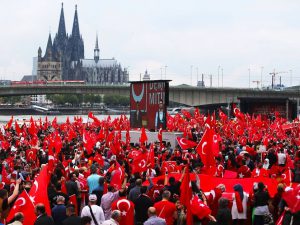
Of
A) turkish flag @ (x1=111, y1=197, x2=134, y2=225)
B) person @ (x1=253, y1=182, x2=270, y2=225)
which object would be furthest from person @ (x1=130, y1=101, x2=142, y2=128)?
turkish flag @ (x1=111, y1=197, x2=134, y2=225)

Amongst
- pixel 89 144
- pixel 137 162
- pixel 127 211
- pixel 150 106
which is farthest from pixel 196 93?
pixel 127 211

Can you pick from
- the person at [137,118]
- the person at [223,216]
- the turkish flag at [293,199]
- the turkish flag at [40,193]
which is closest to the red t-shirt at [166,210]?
the person at [223,216]

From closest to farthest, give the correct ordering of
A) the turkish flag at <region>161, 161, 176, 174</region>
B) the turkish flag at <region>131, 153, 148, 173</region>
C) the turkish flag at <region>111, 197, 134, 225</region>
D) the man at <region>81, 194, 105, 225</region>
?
1. the man at <region>81, 194, 105, 225</region>
2. the turkish flag at <region>111, 197, 134, 225</region>
3. the turkish flag at <region>131, 153, 148, 173</region>
4. the turkish flag at <region>161, 161, 176, 174</region>

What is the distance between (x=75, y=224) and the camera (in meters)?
11.1

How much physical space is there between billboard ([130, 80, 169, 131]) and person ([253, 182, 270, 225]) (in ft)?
86.4

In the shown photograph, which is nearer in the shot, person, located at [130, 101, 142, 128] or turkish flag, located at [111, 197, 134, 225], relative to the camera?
turkish flag, located at [111, 197, 134, 225]

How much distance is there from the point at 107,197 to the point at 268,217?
3043 mm

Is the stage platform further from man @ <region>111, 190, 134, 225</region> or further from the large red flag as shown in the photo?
the large red flag

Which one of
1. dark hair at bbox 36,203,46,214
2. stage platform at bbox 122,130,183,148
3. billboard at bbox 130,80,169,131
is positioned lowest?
stage platform at bbox 122,130,183,148

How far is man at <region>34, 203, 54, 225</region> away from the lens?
1102 cm

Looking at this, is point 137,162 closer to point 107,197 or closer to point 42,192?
point 107,197

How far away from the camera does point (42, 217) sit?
11.1m

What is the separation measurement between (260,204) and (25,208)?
4622 millimetres

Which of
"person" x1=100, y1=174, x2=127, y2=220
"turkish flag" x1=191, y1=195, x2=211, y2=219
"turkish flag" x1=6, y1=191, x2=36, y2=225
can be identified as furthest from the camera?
"person" x1=100, y1=174, x2=127, y2=220
